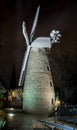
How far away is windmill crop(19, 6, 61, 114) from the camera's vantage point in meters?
35.7

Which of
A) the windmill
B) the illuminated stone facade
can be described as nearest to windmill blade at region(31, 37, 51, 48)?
the windmill

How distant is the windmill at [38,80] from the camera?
35719 mm

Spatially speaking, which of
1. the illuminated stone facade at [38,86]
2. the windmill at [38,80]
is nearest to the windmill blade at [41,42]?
the windmill at [38,80]

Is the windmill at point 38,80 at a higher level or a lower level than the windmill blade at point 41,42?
lower

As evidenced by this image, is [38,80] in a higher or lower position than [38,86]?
higher

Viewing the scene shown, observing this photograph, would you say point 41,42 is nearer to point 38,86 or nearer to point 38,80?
point 38,80

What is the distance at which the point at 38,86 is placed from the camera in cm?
3581

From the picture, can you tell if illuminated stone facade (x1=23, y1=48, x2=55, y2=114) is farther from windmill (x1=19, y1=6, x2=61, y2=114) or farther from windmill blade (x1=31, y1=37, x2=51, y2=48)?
windmill blade (x1=31, y1=37, x2=51, y2=48)

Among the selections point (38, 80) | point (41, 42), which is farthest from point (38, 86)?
point (41, 42)

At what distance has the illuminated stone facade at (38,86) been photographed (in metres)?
35.7

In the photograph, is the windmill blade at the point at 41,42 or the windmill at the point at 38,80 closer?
the windmill at the point at 38,80

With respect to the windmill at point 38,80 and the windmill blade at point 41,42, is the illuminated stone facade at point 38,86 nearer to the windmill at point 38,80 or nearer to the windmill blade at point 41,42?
the windmill at point 38,80

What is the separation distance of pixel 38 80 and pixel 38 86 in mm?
657

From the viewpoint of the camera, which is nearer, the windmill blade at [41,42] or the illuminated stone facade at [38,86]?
the illuminated stone facade at [38,86]
